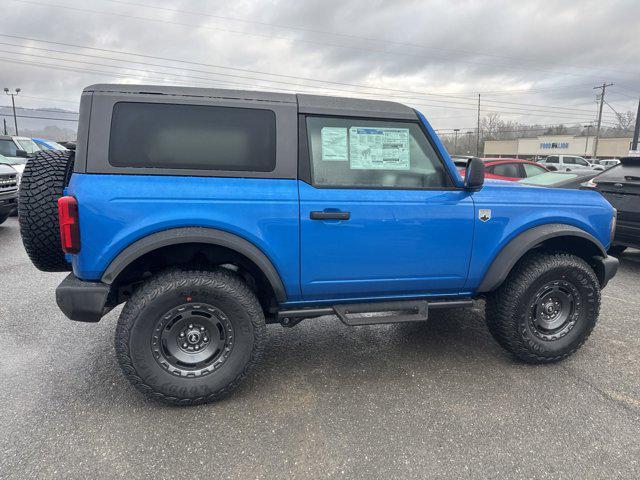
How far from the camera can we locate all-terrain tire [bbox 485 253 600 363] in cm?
306

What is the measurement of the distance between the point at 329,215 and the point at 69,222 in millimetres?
1525

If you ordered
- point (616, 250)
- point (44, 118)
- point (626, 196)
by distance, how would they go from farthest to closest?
point (44, 118) < point (616, 250) < point (626, 196)

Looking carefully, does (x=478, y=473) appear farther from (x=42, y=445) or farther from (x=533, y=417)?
(x=42, y=445)

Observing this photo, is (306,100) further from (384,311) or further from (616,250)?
(616,250)

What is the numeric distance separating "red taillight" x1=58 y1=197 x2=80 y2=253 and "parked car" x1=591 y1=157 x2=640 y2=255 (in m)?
6.50

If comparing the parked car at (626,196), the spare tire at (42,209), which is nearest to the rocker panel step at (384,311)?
the spare tire at (42,209)

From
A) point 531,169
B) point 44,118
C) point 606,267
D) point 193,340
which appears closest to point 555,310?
point 606,267

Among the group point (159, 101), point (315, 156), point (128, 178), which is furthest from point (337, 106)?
point (128, 178)

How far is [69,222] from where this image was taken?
2.29m

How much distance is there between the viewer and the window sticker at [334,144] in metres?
2.72

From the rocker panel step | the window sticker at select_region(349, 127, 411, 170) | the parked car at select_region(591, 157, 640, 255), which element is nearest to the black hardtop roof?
the window sticker at select_region(349, 127, 411, 170)

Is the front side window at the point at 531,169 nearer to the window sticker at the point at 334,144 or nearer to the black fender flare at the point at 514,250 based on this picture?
the black fender flare at the point at 514,250

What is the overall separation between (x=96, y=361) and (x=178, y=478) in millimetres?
1518

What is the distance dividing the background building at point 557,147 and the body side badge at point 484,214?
60687mm
